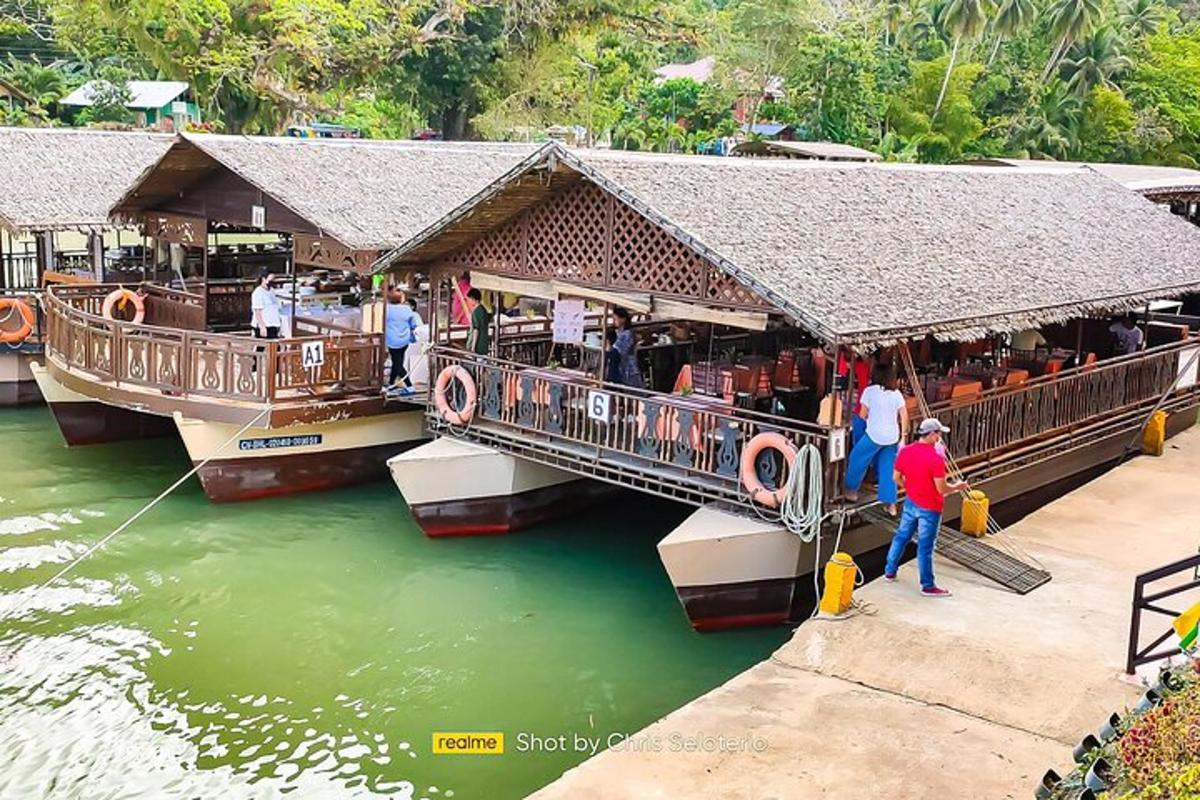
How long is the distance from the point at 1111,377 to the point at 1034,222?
239 cm

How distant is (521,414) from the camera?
14.9m

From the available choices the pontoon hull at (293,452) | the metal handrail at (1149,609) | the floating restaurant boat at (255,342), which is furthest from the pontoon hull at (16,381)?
the metal handrail at (1149,609)

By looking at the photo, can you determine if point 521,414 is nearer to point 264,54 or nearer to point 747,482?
point 747,482

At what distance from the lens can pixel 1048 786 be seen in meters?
7.59

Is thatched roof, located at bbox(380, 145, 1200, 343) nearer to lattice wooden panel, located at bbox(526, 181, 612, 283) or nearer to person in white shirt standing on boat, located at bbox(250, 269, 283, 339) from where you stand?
lattice wooden panel, located at bbox(526, 181, 612, 283)

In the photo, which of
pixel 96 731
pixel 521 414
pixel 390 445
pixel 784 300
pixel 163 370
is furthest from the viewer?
pixel 390 445

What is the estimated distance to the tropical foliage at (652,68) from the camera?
39.3 m

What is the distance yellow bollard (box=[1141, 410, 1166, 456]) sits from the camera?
18203 millimetres

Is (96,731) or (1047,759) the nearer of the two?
(1047,759)

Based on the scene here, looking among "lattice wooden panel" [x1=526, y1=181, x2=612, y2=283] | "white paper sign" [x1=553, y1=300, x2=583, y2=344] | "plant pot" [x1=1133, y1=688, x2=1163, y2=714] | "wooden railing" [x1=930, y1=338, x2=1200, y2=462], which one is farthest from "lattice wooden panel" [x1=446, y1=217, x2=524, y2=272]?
"plant pot" [x1=1133, y1=688, x2=1163, y2=714]

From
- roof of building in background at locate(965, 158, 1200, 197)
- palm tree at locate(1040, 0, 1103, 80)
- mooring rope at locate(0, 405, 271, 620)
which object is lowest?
mooring rope at locate(0, 405, 271, 620)

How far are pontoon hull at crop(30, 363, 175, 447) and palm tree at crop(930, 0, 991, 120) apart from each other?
126ft

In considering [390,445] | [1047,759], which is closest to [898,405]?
[1047,759]

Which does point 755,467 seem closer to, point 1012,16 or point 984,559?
point 984,559
